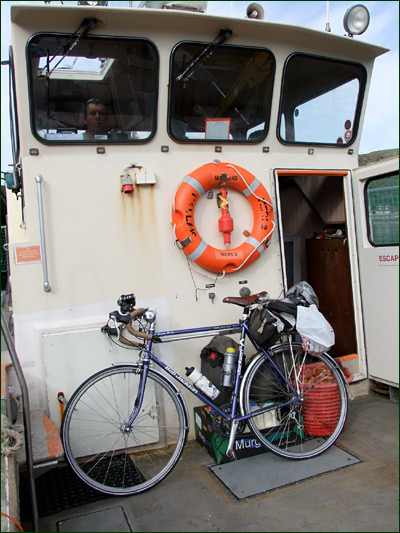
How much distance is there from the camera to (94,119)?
3068 mm

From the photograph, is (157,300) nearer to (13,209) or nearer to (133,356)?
(133,356)

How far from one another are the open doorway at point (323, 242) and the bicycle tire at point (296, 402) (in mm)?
857

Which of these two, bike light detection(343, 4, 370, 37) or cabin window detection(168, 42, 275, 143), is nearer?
cabin window detection(168, 42, 275, 143)

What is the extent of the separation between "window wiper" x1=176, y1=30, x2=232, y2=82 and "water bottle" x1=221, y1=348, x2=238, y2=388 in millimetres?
1829

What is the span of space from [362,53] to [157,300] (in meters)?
2.43

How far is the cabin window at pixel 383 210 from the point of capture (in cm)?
334

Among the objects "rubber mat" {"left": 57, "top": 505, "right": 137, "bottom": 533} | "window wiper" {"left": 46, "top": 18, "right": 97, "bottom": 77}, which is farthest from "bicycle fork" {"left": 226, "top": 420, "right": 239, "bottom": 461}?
"window wiper" {"left": 46, "top": 18, "right": 97, "bottom": 77}

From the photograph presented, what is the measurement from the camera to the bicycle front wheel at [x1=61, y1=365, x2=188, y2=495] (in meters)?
2.75

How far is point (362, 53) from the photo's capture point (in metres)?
3.56

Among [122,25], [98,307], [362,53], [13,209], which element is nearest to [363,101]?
[362,53]

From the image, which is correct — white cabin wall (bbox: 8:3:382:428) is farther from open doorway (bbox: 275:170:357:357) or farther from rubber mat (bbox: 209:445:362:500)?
open doorway (bbox: 275:170:357:357)

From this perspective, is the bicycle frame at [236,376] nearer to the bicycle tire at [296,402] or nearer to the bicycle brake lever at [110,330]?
the bicycle tire at [296,402]

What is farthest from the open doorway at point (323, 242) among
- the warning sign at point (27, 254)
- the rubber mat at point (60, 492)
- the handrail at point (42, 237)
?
the rubber mat at point (60, 492)

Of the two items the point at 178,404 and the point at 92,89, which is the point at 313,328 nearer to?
the point at 178,404
